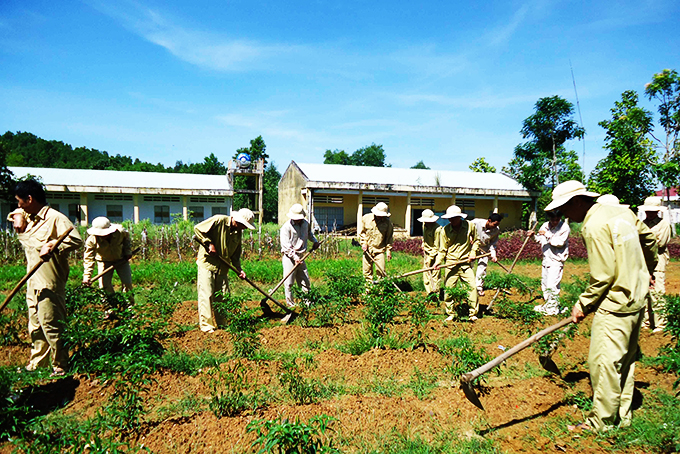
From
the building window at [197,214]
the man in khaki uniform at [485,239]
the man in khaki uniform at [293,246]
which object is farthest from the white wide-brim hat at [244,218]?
the building window at [197,214]

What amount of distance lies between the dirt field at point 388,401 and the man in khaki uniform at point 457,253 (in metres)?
1.05

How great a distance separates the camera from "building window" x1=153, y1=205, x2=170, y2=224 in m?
23.0

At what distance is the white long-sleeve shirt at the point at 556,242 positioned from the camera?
662 centimetres

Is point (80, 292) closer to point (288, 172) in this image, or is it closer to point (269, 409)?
point (269, 409)

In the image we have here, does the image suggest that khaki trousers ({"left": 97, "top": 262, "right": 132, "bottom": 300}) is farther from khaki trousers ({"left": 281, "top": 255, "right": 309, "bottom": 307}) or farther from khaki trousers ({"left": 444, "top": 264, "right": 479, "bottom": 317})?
khaki trousers ({"left": 444, "top": 264, "right": 479, "bottom": 317})

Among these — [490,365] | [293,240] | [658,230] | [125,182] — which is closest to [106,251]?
[293,240]

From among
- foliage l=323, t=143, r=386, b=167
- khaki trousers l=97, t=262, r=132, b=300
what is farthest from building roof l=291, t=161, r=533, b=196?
foliage l=323, t=143, r=386, b=167

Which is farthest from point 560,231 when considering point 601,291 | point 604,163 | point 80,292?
point 604,163

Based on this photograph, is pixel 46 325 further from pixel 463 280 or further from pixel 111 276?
pixel 463 280

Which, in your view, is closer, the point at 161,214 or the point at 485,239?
the point at 485,239

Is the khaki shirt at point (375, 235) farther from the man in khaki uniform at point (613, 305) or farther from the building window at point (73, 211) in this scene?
the building window at point (73, 211)

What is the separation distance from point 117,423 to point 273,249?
10980mm

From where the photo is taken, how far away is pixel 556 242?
6629mm

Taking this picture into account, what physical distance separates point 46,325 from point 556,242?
23.7 ft
